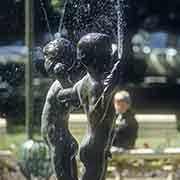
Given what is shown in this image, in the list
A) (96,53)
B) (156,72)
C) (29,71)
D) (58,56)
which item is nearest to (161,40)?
(156,72)

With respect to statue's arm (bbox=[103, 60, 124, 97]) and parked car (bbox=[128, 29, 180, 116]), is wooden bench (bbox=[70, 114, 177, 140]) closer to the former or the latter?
statue's arm (bbox=[103, 60, 124, 97])

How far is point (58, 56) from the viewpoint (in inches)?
201

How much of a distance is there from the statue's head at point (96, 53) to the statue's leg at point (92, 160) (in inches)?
16.8

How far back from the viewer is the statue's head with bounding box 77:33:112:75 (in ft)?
16.0

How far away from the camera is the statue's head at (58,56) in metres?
5.10

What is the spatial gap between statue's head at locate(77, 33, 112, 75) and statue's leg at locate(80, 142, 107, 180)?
43cm

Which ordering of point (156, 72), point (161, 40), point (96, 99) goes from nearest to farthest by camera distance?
point (96, 99)
point (156, 72)
point (161, 40)

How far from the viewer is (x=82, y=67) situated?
5.34 m

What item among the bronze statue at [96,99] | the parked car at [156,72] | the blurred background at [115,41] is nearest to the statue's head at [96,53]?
the bronze statue at [96,99]

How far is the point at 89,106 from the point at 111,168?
143 inches

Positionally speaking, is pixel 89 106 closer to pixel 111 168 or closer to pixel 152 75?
pixel 111 168

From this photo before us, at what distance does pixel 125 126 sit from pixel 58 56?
3.13 metres

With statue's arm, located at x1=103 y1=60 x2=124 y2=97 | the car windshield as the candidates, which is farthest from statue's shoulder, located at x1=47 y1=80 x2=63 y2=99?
the car windshield

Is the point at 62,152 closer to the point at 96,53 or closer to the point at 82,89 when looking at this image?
the point at 82,89
